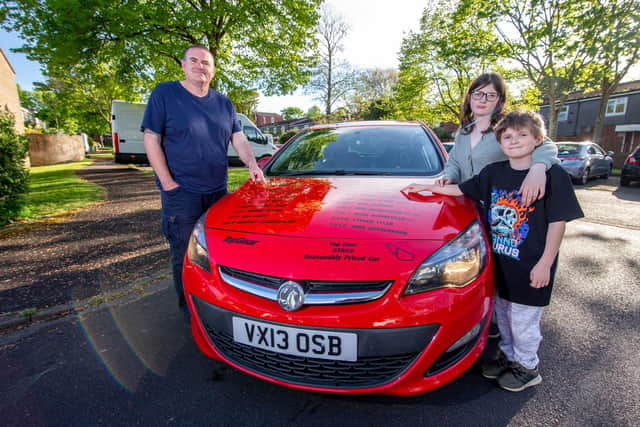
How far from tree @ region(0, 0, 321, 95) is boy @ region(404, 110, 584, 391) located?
862 centimetres

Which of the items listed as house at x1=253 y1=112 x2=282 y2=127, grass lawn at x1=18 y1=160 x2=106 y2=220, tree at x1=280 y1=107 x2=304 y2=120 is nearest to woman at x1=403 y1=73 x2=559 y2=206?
grass lawn at x1=18 y1=160 x2=106 y2=220

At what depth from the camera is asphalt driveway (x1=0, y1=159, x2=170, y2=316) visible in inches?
110

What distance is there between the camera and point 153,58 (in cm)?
936

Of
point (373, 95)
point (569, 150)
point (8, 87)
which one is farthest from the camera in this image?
point (373, 95)

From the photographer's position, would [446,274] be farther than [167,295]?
No

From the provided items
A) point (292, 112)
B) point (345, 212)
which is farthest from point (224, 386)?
point (292, 112)

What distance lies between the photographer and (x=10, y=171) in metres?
4.51

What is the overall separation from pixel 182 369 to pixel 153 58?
9.99 meters

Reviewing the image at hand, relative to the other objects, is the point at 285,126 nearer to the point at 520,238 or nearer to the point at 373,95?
the point at 373,95

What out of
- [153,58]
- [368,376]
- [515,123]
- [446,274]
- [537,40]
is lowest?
[368,376]

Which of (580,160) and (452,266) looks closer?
(452,266)

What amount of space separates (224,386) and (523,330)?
5.21 feet

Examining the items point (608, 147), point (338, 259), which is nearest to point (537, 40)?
point (608, 147)

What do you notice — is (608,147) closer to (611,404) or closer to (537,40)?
(537,40)
